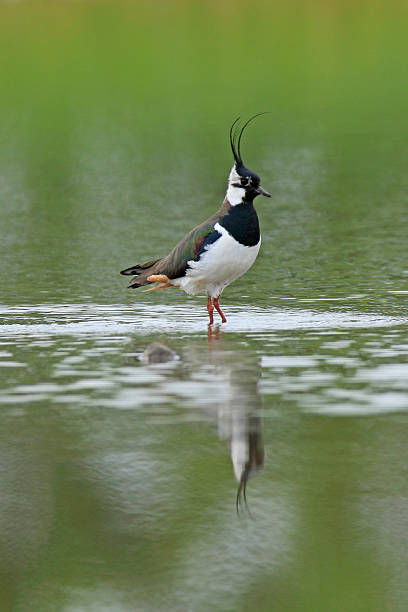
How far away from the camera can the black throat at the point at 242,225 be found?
13.7m

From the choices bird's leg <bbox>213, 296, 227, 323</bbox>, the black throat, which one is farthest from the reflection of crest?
the black throat

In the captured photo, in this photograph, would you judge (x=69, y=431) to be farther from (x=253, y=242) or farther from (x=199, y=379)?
(x=253, y=242)

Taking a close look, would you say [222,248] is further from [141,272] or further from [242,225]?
[141,272]

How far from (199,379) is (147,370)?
0.61 m

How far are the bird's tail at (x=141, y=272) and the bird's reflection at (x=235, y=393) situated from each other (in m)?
1.66

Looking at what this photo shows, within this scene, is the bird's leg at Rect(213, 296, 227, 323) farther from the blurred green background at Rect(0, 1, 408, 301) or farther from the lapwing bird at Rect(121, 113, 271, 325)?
the blurred green background at Rect(0, 1, 408, 301)

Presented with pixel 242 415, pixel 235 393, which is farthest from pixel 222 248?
pixel 242 415

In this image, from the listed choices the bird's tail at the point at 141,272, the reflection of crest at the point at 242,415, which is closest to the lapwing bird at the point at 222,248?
the bird's tail at the point at 141,272

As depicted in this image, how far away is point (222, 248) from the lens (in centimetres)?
1366

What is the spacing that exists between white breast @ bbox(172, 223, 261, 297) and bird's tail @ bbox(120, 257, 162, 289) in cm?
72

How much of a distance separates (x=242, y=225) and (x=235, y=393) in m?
3.77

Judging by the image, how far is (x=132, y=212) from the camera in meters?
24.3

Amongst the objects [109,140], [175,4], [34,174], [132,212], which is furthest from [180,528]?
[175,4]

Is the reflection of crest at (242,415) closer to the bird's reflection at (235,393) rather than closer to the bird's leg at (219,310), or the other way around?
the bird's reflection at (235,393)
